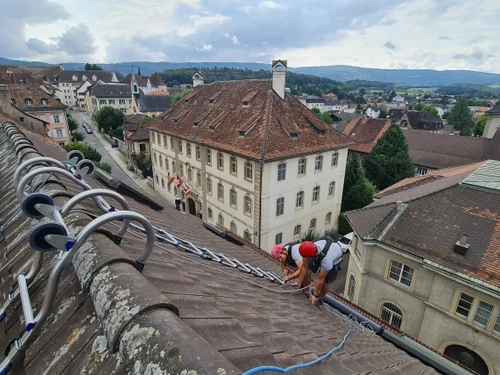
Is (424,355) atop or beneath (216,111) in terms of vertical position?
beneath

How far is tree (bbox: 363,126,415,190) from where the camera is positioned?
3734 cm

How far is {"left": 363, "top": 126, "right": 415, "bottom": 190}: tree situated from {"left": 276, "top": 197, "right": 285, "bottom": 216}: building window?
19.1m

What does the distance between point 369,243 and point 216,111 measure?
65.6 feet

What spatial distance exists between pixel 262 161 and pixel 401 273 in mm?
11265

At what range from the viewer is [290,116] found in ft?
84.2

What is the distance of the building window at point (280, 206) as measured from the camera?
80.6 feet

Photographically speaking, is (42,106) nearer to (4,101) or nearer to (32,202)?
(4,101)

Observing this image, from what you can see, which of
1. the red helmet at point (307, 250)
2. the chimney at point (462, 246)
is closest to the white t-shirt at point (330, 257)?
the red helmet at point (307, 250)

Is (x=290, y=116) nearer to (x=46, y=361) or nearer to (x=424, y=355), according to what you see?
(x=424, y=355)

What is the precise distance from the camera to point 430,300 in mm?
15352

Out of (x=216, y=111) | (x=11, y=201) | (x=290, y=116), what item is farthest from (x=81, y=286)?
(x=216, y=111)

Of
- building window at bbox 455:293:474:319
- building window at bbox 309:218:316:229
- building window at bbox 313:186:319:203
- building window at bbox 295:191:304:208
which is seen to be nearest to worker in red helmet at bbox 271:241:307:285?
building window at bbox 455:293:474:319

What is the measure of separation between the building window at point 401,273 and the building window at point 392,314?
5.86 ft

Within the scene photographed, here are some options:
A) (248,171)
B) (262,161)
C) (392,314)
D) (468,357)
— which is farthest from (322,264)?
(248,171)
